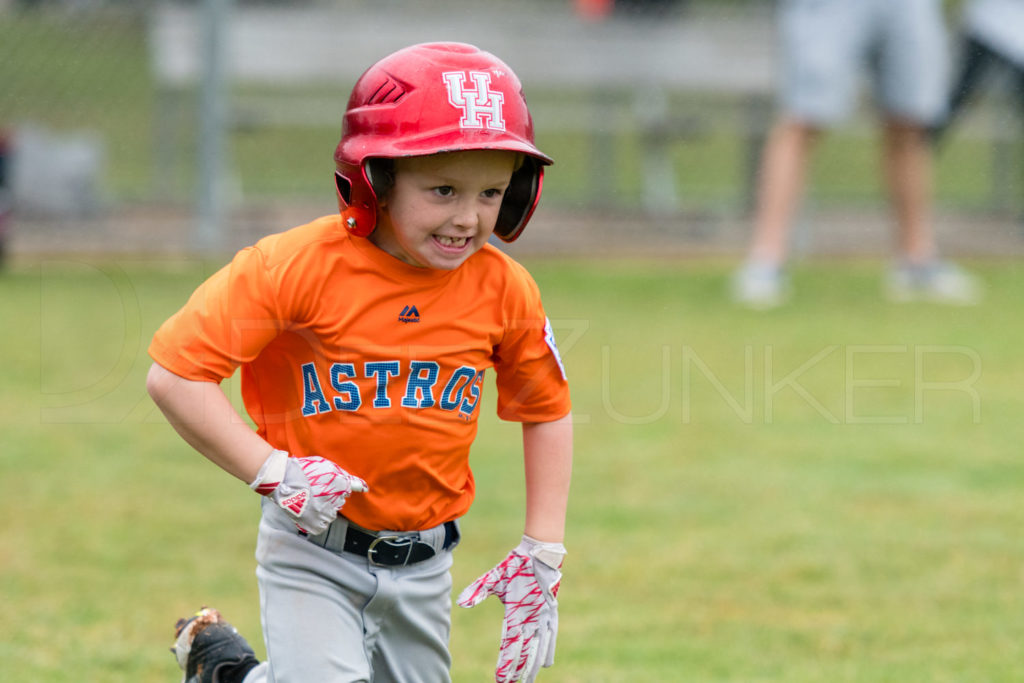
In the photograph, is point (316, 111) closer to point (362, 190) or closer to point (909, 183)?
point (909, 183)

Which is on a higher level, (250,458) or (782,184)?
(782,184)

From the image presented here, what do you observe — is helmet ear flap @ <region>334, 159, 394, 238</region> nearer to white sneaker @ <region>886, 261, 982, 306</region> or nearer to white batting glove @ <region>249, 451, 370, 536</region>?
white batting glove @ <region>249, 451, 370, 536</region>

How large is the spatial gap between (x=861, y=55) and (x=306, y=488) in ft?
18.5

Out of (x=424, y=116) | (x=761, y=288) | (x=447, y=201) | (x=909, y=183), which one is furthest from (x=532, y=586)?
(x=909, y=183)

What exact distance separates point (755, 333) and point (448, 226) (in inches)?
161

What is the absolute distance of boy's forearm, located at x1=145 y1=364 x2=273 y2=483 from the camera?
2.16m

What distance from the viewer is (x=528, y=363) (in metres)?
2.45

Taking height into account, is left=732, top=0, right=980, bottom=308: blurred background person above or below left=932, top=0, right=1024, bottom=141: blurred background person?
below

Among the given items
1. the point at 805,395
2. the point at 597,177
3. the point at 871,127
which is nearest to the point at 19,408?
the point at 805,395

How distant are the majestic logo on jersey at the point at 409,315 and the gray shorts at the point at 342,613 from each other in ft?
1.13

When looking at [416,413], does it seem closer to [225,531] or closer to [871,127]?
[225,531]

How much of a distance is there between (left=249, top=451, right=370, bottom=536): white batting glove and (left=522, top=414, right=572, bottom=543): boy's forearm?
0.38 meters

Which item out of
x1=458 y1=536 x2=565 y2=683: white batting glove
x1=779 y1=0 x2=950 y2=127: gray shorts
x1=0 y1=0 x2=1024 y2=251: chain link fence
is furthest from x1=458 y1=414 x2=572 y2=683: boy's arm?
x1=0 y1=0 x2=1024 y2=251: chain link fence

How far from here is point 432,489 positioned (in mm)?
2412
